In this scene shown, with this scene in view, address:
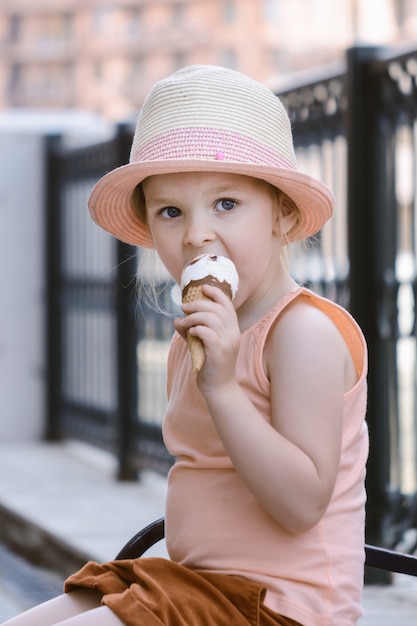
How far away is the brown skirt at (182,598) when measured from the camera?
161cm

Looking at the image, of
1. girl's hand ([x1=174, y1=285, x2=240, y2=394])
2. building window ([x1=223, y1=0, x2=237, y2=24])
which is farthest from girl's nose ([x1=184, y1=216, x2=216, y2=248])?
building window ([x1=223, y1=0, x2=237, y2=24])

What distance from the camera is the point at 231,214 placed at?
1.73 meters

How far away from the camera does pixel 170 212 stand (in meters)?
1.77

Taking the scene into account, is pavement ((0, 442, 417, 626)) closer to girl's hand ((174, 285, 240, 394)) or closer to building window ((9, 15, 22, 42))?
girl's hand ((174, 285, 240, 394))

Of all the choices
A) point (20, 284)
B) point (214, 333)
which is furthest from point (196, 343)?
point (20, 284)

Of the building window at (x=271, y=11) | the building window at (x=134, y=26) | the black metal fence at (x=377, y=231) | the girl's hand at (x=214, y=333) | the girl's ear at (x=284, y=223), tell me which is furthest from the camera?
the building window at (x=271, y=11)

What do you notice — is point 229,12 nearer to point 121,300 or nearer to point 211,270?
point 121,300

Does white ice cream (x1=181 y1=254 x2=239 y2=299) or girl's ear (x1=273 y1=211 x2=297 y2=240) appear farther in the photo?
girl's ear (x1=273 y1=211 x2=297 y2=240)

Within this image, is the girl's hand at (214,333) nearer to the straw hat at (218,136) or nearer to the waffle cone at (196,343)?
the waffle cone at (196,343)

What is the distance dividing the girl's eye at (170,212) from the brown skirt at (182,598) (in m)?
0.50

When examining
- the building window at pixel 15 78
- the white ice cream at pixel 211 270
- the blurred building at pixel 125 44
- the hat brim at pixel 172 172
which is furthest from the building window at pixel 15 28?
the white ice cream at pixel 211 270

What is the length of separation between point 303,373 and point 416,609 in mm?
2359

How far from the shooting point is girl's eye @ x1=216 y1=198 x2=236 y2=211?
1.75 meters

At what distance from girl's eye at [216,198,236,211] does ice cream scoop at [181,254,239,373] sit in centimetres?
9
